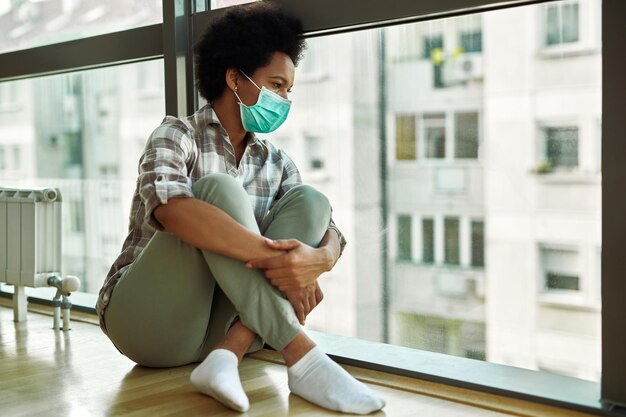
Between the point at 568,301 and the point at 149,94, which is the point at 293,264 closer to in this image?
the point at 568,301

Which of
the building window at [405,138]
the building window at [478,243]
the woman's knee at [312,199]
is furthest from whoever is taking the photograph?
the building window at [405,138]

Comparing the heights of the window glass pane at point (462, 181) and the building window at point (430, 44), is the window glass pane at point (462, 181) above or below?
below

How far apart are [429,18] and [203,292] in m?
0.86

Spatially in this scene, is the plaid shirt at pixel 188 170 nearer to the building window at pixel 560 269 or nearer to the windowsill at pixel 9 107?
the building window at pixel 560 269

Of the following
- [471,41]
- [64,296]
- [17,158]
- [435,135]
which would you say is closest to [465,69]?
[471,41]

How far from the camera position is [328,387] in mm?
1664

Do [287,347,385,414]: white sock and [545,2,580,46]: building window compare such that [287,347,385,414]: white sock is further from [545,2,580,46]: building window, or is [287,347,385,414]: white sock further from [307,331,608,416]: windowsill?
[545,2,580,46]: building window

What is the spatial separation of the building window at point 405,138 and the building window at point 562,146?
0.37 meters

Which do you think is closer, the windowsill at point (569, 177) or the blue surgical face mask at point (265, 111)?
the windowsill at point (569, 177)

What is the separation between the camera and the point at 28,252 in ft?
8.79

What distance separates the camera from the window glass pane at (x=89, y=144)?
2.81m

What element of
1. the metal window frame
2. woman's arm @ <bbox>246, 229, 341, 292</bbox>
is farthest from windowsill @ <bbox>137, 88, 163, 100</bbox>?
woman's arm @ <bbox>246, 229, 341, 292</bbox>

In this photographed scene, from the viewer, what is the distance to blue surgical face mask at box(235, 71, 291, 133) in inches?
78.5

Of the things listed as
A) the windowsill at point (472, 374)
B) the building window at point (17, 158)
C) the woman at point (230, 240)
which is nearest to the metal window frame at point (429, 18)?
the windowsill at point (472, 374)
